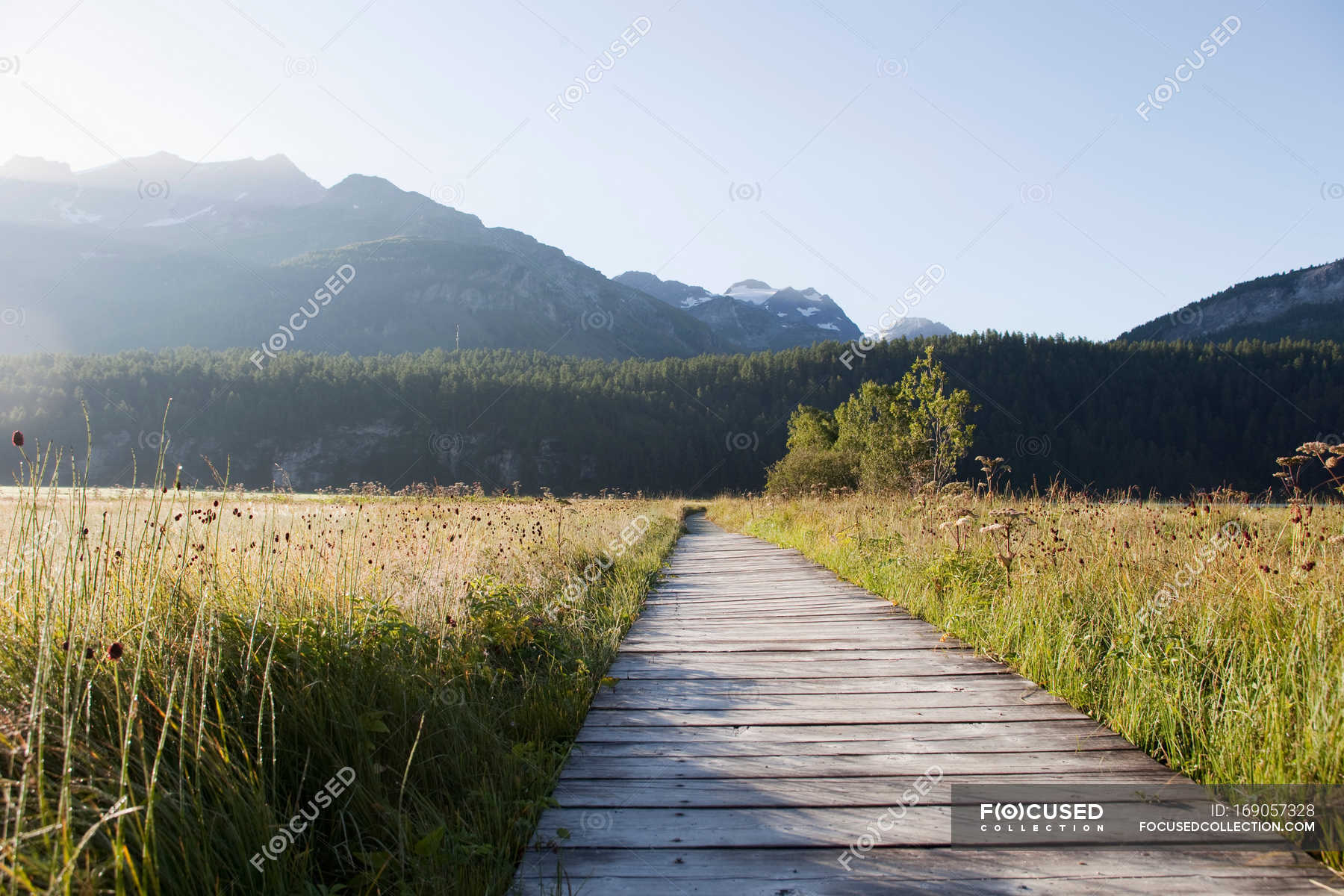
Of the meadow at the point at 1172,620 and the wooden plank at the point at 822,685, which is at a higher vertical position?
the meadow at the point at 1172,620

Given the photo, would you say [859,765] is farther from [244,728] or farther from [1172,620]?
[244,728]

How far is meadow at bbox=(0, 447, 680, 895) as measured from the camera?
5.47 ft

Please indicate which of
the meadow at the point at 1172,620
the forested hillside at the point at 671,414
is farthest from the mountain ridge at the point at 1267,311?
the meadow at the point at 1172,620

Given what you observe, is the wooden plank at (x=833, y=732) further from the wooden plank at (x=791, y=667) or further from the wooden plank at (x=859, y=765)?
the wooden plank at (x=791, y=667)

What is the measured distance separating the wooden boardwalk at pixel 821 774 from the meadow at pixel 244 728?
28 cm

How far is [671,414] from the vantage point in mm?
103875

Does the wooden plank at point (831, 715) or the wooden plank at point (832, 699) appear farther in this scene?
the wooden plank at point (832, 699)

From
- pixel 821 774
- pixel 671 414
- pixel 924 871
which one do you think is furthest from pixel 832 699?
pixel 671 414

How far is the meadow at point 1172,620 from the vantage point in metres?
2.45

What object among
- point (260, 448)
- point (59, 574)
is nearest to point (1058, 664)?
point (59, 574)

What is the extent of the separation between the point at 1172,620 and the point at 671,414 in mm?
100653

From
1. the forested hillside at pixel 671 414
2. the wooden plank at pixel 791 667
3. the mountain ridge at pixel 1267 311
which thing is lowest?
the wooden plank at pixel 791 667

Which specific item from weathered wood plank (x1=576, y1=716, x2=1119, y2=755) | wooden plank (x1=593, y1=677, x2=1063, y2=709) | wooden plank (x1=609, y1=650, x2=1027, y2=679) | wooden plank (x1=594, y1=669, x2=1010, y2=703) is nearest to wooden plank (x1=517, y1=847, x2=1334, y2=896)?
weathered wood plank (x1=576, y1=716, x2=1119, y2=755)

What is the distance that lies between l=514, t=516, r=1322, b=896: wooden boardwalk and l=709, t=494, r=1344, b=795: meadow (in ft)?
0.64
